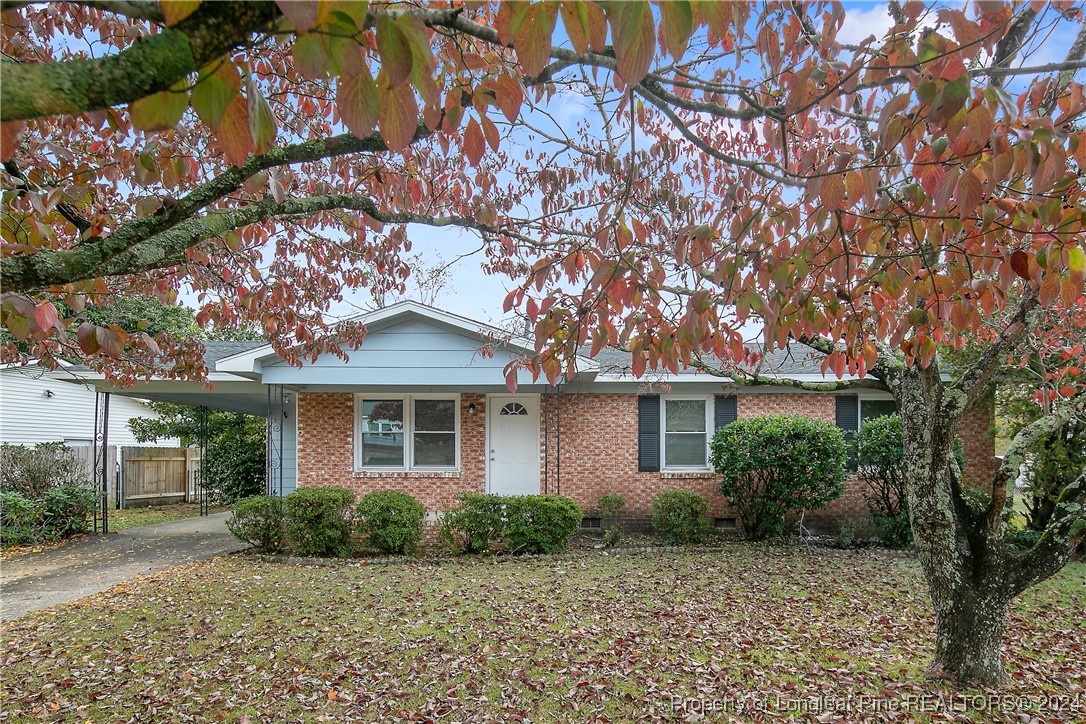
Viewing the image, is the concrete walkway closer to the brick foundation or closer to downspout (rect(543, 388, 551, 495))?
the brick foundation

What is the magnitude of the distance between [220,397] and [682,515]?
33.8ft

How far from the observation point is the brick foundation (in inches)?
458

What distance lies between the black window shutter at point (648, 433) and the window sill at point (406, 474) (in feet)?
12.1

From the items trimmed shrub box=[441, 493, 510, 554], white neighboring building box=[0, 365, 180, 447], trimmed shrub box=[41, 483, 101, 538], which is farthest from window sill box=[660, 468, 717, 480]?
white neighboring building box=[0, 365, 180, 447]

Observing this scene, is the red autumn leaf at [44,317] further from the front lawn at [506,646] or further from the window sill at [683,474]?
the window sill at [683,474]

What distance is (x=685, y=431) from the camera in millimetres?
12141

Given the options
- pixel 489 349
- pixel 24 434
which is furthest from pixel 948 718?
pixel 24 434

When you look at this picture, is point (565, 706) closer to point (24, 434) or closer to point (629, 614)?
point (629, 614)

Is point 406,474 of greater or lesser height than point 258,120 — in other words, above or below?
below

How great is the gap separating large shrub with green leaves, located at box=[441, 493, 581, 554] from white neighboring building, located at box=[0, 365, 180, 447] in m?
12.8

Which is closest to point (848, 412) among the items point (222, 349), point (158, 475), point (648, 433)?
point (648, 433)

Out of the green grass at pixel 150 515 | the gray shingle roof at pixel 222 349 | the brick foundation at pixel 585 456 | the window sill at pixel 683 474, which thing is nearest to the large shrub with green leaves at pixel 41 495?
the green grass at pixel 150 515

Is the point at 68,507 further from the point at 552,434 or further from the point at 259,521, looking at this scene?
the point at 552,434

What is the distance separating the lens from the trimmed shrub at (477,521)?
30.5 feet
